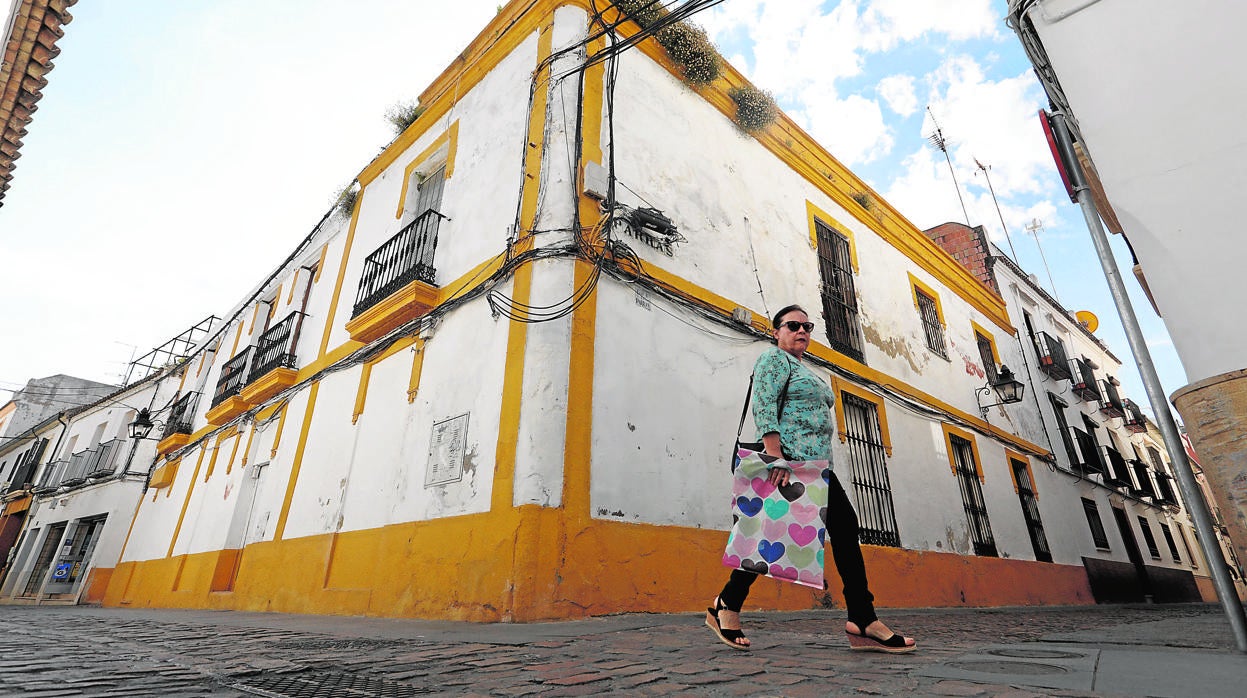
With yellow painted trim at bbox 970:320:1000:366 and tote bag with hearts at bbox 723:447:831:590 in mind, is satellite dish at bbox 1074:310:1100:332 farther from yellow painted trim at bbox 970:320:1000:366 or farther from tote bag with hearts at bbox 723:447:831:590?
tote bag with hearts at bbox 723:447:831:590

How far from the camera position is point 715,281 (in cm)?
640

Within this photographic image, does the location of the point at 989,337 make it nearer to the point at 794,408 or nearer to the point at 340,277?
the point at 794,408

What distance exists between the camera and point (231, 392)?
10.0 m

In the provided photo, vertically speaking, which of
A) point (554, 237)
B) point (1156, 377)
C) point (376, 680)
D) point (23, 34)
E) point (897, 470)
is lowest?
point (376, 680)

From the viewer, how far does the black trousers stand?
244 cm

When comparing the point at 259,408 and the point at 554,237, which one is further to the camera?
the point at 259,408

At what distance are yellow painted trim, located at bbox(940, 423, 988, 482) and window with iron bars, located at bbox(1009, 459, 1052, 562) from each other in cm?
148

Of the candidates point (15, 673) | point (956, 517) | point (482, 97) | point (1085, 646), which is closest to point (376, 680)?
point (15, 673)

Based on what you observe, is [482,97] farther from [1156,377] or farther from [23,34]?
[1156,377]

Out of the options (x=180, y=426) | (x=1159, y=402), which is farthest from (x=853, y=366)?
(x=180, y=426)

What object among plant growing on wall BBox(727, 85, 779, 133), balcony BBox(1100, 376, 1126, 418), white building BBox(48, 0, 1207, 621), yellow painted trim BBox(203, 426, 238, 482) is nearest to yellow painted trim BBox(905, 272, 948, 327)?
white building BBox(48, 0, 1207, 621)

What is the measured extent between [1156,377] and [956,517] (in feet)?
21.9

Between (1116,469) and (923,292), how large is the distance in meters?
8.71

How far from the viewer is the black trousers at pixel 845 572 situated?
8.02ft
